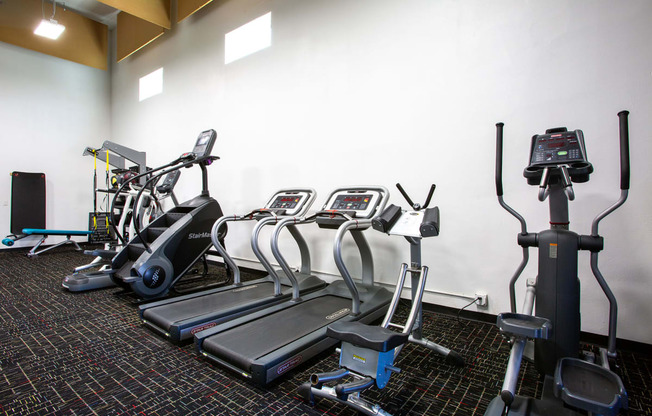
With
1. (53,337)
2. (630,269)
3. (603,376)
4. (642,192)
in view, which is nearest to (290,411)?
(603,376)

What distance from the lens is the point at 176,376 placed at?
198 cm

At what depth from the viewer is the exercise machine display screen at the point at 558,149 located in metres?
1.78

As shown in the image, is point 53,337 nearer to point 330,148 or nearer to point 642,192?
point 330,148

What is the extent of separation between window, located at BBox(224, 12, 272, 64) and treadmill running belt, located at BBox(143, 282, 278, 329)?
3498 mm

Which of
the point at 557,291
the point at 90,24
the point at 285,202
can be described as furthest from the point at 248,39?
the point at 90,24

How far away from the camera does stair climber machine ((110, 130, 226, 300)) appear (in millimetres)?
3316

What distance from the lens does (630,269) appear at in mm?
2357

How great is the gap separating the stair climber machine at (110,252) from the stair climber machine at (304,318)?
1.84 meters

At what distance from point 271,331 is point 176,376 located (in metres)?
0.65

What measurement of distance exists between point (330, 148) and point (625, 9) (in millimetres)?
2803

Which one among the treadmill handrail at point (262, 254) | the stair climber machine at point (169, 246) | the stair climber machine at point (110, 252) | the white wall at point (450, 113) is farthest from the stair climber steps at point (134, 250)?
the white wall at point (450, 113)

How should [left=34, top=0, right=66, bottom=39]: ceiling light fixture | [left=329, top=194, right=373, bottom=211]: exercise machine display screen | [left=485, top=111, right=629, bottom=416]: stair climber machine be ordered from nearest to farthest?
[left=485, top=111, right=629, bottom=416]: stair climber machine
[left=329, top=194, right=373, bottom=211]: exercise machine display screen
[left=34, top=0, right=66, bottom=39]: ceiling light fixture

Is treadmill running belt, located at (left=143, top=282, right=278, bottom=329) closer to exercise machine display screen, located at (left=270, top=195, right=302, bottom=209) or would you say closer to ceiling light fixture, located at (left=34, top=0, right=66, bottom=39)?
exercise machine display screen, located at (left=270, top=195, right=302, bottom=209)

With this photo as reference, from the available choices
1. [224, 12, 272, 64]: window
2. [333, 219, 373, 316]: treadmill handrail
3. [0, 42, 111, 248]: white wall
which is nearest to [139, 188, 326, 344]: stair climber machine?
[333, 219, 373, 316]: treadmill handrail
